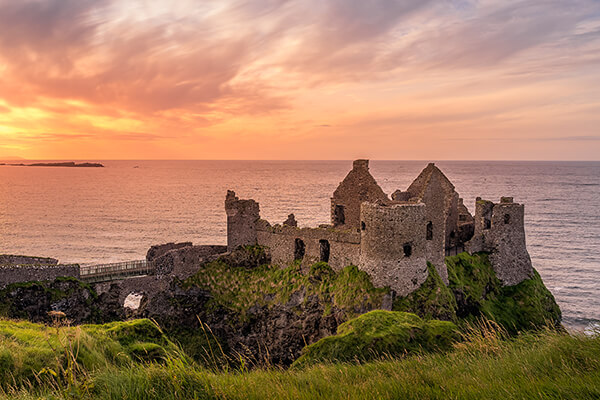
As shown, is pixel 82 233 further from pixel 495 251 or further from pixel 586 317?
pixel 586 317

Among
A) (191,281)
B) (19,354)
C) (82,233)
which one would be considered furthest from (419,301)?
(82,233)

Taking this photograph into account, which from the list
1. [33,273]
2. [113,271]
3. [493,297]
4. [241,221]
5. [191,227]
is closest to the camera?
[33,273]

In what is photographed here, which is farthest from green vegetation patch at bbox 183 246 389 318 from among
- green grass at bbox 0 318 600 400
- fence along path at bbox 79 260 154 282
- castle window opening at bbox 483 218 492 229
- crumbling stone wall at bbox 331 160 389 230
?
green grass at bbox 0 318 600 400

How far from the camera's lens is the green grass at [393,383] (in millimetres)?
6109

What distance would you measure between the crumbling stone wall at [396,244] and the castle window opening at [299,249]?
694 centimetres

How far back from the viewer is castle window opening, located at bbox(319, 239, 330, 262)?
28734 mm

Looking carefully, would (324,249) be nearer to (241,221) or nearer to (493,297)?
(241,221)

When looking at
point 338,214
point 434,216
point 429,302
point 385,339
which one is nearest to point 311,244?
point 338,214

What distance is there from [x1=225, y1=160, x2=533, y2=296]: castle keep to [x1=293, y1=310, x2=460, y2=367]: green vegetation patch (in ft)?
23.4

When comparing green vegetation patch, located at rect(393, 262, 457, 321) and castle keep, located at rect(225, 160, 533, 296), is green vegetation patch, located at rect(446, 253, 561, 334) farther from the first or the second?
green vegetation patch, located at rect(393, 262, 457, 321)

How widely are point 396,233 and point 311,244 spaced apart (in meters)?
7.22

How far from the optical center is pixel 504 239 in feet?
103

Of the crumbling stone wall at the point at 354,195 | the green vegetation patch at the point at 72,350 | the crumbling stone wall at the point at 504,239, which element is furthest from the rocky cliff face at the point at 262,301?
the green vegetation patch at the point at 72,350

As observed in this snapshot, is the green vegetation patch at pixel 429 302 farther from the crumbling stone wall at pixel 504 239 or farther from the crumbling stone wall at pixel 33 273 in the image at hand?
the crumbling stone wall at pixel 33 273
